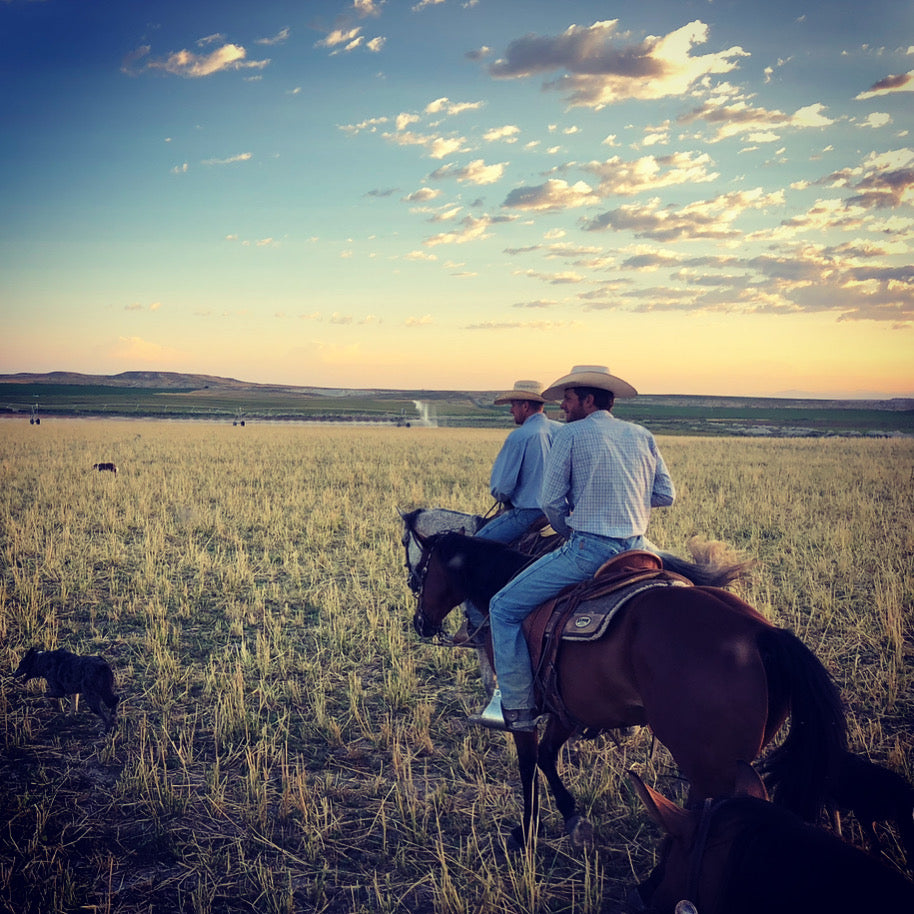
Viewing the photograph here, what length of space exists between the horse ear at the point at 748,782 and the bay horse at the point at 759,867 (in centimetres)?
28

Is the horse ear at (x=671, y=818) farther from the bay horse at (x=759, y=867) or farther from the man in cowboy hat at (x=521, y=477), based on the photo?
the man in cowboy hat at (x=521, y=477)

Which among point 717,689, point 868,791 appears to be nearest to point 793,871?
point 717,689

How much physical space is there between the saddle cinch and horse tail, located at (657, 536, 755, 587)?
202 mm

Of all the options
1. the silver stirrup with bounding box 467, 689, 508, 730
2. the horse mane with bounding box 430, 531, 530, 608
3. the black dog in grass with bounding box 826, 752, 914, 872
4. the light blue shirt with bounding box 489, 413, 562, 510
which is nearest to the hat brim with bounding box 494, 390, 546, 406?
the light blue shirt with bounding box 489, 413, 562, 510

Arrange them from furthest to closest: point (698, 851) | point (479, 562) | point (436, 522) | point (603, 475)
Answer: point (436, 522) → point (479, 562) → point (603, 475) → point (698, 851)

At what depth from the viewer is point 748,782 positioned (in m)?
2.23

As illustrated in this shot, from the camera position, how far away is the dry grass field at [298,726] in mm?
3389

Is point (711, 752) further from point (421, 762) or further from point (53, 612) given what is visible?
point (53, 612)

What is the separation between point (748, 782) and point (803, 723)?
39 centimetres

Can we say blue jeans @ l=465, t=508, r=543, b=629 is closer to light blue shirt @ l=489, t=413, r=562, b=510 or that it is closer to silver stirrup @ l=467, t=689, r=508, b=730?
light blue shirt @ l=489, t=413, r=562, b=510

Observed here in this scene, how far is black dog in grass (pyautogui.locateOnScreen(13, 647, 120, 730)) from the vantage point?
4910 mm

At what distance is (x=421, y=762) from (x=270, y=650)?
2.67 m

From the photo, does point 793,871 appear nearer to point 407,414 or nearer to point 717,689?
point 717,689

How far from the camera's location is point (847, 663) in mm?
6262
